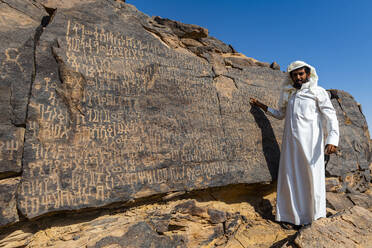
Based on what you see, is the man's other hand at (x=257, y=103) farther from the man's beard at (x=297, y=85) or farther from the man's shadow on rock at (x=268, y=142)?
the man's beard at (x=297, y=85)

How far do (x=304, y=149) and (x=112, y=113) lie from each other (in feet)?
7.49

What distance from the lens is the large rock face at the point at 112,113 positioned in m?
2.18

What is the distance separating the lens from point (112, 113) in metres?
2.58

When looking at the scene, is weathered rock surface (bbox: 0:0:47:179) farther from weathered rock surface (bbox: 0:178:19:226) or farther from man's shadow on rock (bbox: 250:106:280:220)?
man's shadow on rock (bbox: 250:106:280:220)

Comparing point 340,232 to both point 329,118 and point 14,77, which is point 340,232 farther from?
point 14,77

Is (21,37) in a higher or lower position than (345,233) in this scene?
higher

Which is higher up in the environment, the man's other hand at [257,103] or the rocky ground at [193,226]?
the man's other hand at [257,103]

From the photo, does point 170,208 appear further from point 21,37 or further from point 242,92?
point 21,37

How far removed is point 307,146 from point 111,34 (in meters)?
2.73

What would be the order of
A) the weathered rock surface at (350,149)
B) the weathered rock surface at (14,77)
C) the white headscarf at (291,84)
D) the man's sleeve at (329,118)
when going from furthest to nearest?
the weathered rock surface at (350,149) < the white headscarf at (291,84) < the man's sleeve at (329,118) < the weathered rock surface at (14,77)

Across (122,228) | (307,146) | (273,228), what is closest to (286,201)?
(273,228)

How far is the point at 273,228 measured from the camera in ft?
10.0

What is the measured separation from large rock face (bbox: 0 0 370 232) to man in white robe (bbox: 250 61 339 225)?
1.38ft

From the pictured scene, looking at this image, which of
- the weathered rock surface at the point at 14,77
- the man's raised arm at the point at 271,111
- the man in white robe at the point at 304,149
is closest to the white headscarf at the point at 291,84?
the man in white robe at the point at 304,149
